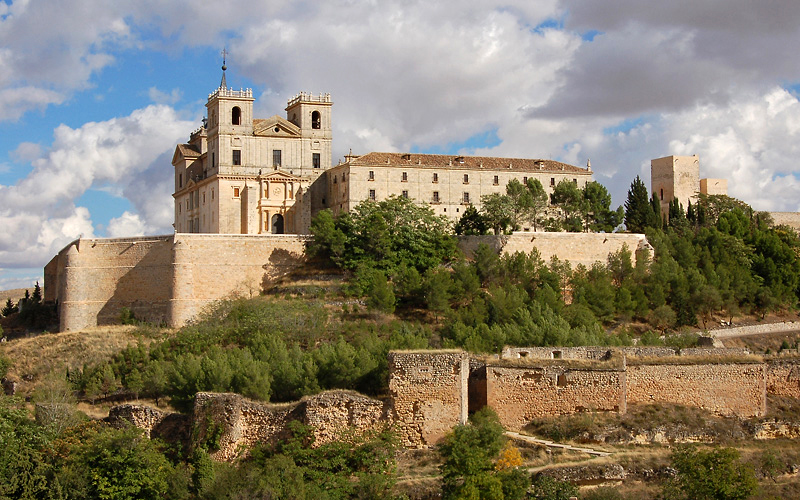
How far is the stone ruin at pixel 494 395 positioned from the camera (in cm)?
1986

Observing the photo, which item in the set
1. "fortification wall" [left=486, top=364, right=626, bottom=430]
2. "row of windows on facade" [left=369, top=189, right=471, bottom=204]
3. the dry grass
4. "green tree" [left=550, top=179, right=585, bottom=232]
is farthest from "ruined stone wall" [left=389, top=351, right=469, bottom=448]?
"green tree" [left=550, top=179, right=585, bottom=232]

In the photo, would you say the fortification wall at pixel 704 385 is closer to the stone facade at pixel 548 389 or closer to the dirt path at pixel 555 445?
the stone facade at pixel 548 389

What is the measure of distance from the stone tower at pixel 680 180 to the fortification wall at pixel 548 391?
4130cm

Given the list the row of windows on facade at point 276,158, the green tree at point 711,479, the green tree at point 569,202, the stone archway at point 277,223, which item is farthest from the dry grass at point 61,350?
the green tree at point 711,479

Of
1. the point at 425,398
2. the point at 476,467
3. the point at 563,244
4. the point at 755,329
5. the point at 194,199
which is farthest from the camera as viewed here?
the point at 194,199

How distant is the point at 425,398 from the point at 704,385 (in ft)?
23.8

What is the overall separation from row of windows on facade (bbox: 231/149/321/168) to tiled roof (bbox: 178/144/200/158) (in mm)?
4902

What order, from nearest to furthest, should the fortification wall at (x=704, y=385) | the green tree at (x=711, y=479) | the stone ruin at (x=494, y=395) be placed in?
the green tree at (x=711, y=479), the stone ruin at (x=494, y=395), the fortification wall at (x=704, y=385)

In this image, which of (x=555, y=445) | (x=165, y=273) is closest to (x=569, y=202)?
(x=165, y=273)

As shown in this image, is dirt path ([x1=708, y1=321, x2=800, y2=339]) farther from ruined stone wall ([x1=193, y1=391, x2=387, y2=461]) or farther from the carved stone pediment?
ruined stone wall ([x1=193, y1=391, x2=387, y2=461])

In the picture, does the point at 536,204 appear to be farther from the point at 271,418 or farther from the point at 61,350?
the point at 271,418

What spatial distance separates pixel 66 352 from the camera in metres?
40.3

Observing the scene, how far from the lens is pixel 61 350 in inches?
1598

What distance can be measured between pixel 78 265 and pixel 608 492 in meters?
32.6
